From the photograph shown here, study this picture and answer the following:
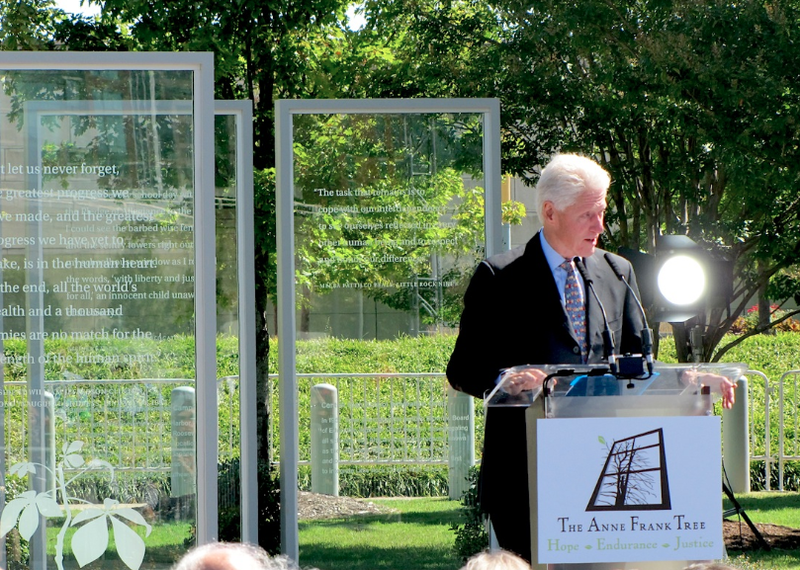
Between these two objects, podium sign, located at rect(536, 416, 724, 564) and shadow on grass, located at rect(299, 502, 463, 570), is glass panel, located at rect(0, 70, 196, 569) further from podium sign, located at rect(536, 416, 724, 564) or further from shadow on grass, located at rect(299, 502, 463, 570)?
podium sign, located at rect(536, 416, 724, 564)

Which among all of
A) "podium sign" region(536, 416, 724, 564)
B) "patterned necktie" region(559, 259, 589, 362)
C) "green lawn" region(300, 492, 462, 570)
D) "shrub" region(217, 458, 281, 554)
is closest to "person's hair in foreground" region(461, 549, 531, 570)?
"podium sign" region(536, 416, 724, 564)

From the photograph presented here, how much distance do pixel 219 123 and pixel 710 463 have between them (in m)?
4.15

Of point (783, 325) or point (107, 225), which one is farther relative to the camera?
point (783, 325)

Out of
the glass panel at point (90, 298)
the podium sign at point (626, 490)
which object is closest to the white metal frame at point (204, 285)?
the glass panel at point (90, 298)

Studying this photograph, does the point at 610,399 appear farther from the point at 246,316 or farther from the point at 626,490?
the point at 246,316

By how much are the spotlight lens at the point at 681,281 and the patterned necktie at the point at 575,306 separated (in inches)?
67.5

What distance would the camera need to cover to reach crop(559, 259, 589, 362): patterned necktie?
128 inches

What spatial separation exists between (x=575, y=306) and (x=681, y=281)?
1.82m

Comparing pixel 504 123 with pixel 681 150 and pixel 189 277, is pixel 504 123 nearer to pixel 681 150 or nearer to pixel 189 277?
pixel 681 150

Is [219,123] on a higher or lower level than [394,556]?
higher

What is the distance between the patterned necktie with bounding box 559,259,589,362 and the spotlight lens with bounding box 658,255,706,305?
1.72 m

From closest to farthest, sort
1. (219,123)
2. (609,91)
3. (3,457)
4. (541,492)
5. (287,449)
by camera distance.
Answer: (541,492) < (3,457) < (287,449) < (219,123) < (609,91)

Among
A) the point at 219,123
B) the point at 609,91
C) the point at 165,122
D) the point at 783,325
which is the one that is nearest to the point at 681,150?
the point at 609,91

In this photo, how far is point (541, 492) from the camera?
2377 mm
